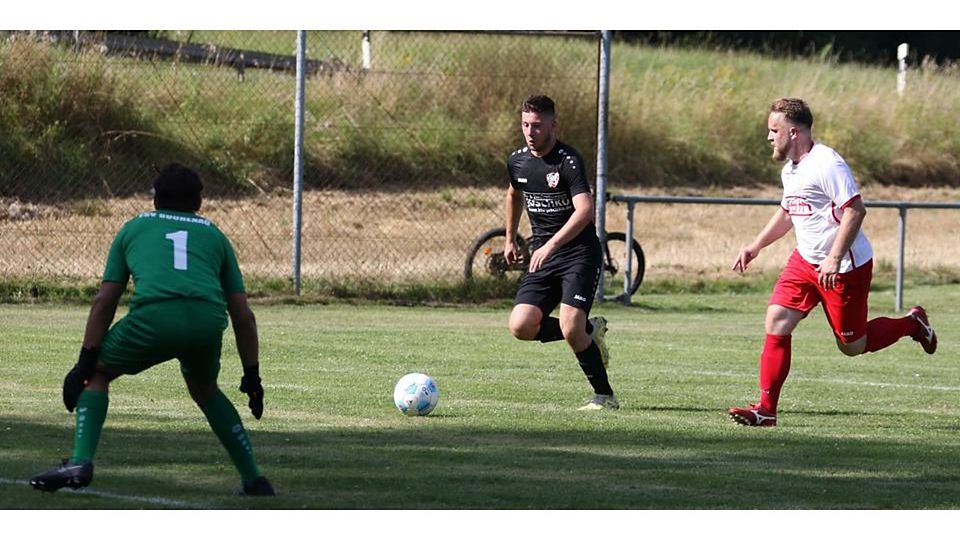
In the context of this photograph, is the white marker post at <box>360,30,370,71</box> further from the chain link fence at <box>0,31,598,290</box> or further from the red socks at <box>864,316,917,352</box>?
the red socks at <box>864,316,917,352</box>

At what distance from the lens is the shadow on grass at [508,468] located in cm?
683

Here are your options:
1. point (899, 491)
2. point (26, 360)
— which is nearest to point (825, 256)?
point (899, 491)

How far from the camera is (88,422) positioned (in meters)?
6.76

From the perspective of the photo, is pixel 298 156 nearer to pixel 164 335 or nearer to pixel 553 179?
pixel 553 179

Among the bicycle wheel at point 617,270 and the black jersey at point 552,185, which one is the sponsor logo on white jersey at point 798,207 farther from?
the bicycle wheel at point 617,270

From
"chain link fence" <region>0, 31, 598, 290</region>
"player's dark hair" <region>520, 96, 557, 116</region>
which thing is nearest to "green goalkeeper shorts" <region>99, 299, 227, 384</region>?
"player's dark hair" <region>520, 96, 557, 116</region>

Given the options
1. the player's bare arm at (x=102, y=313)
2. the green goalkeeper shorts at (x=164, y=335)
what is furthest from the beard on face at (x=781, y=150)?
the player's bare arm at (x=102, y=313)

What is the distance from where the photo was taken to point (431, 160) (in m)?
23.1

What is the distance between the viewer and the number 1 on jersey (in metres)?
6.76

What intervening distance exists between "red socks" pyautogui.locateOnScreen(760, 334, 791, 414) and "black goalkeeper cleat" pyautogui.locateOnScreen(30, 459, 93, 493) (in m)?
4.46

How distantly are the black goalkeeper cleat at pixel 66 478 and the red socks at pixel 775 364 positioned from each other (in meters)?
4.46

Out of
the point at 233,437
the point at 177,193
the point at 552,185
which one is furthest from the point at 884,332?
the point at 177,193

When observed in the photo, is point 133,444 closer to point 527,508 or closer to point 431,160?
point 527,508

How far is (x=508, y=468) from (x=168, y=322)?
6.15 feet
